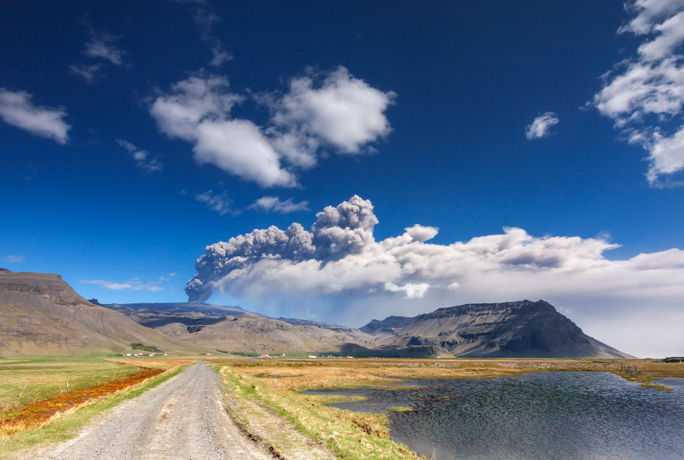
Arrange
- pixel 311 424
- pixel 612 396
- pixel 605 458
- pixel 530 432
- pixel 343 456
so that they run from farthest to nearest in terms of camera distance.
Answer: pixel 612 396 < pixel 530 432 < pixel 605 458 < pixel 311 424 < pixel 343 456

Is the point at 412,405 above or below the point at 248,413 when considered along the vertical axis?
below

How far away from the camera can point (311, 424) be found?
28.0 metres

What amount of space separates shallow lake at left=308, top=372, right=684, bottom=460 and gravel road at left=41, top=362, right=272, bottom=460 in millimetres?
14893

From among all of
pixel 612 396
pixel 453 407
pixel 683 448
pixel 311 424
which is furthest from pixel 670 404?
pixel 311 424

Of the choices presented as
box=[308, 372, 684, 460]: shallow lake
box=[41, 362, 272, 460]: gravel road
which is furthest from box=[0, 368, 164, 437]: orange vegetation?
box=[308, 372, 684, 460]: shallow lake

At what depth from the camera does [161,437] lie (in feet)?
77.4

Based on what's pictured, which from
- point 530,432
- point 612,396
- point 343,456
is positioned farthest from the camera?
point 612,396

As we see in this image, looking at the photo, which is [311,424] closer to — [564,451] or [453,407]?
[564,451]

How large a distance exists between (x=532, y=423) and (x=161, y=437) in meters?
40.6

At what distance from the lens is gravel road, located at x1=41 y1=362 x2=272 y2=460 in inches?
784

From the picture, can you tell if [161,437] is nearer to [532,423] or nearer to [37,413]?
[37,413]

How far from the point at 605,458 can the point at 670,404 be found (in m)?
40.5

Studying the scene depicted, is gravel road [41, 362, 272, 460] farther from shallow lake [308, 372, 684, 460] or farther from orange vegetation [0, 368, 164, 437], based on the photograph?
shallow lake [308, 372, 684, 460]

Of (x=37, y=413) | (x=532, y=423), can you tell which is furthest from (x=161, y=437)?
(x=532, y=423)
